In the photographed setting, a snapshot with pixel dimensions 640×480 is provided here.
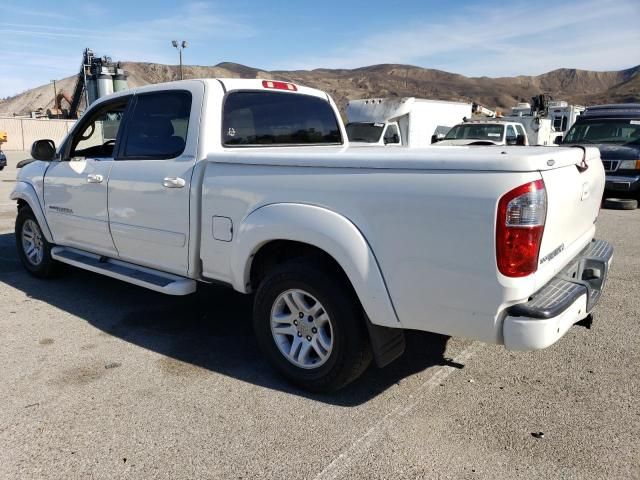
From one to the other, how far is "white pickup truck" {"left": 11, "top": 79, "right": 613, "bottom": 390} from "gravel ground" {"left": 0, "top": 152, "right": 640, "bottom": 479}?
36 cm

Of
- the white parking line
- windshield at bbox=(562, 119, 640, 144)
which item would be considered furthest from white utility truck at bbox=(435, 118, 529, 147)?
the white parking line

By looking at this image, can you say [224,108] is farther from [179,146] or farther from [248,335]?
[248,335]

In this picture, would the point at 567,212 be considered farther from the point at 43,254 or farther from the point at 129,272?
the point at 43,254

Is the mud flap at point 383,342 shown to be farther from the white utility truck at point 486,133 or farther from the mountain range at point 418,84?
the mountain range at point 418,84

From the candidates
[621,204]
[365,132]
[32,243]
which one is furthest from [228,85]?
[365,132]

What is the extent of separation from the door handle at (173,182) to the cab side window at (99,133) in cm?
107

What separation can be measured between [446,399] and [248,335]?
1742mm

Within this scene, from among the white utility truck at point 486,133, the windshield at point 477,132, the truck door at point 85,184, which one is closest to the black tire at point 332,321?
the truck door at point 85,184

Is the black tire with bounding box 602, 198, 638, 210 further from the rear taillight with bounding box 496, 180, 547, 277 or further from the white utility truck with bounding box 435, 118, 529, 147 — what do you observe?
the rear taillight with bounding box 496, 180, 547, 277

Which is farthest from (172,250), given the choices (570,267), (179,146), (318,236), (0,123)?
(0,123)

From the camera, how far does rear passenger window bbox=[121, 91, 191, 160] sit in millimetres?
4059

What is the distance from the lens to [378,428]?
9.91 ft

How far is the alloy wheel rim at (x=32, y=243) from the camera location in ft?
19.2

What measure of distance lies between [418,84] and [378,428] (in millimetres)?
146435
